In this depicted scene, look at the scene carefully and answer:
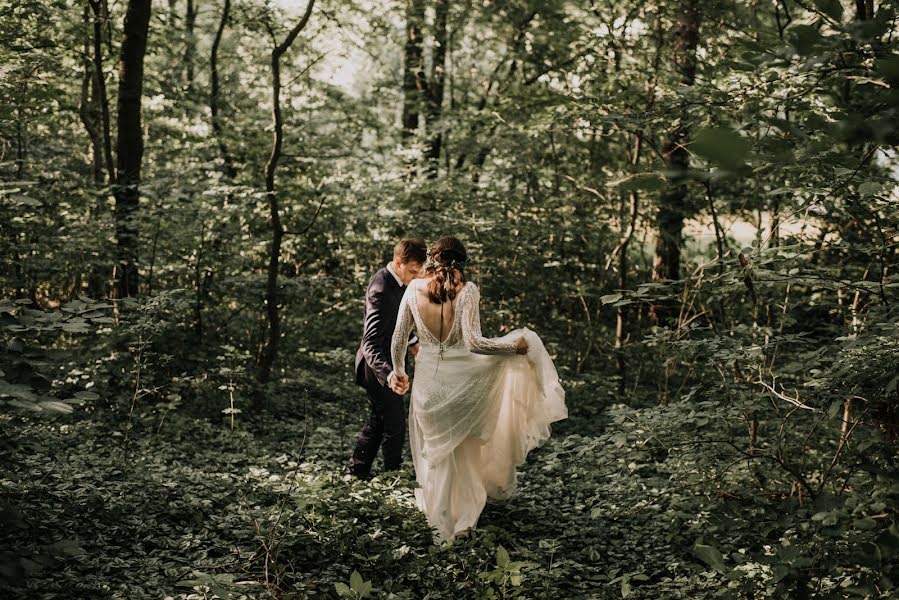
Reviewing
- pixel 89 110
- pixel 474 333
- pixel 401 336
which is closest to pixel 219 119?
pixel 89 110

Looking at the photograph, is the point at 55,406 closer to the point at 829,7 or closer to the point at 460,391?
the point at 829,7

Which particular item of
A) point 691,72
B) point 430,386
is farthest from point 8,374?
point 691,72

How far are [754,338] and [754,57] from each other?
11.7ft

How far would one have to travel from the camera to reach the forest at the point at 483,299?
3.40 m

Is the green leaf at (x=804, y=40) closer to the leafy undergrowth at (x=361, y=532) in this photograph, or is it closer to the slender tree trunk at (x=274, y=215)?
the leafy undergrowth at (x=361, y=532)

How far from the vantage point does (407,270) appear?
243 inches

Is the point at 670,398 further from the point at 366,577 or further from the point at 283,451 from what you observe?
the point at 366,577

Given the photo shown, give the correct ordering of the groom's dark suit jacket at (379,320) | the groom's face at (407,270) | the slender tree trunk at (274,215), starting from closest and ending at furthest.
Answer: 1. the groom's dark suit jacket at (379,320)
2. the groom's face at (407,270)
3. the slender tree trunk at (274,215)

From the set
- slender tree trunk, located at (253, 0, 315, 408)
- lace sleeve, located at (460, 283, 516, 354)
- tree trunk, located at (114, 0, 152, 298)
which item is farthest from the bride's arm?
tree trunk, located at (114, 0, 152, 298)

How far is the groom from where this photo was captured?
6109mm

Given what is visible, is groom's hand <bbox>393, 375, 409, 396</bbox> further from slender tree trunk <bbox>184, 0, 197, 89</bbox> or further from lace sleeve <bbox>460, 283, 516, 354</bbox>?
slender tree trunk <bbox>184, 0, 197, 89</bbox>

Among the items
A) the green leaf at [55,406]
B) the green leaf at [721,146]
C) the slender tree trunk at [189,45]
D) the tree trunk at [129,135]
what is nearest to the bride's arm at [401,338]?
the green leaf at [55,406]

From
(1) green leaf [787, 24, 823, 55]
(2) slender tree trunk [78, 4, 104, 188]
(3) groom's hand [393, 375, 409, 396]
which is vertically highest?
(2) slender tree trunk [78, 4, 104, 188]

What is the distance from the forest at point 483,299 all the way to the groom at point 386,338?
1.26 ft
